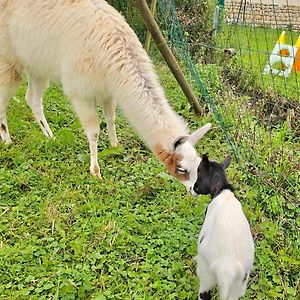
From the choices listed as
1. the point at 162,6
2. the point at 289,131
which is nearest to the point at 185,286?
the point at 289,131

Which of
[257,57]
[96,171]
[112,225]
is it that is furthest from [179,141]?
[257,57]

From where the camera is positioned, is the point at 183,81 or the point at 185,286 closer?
the point at 185,286

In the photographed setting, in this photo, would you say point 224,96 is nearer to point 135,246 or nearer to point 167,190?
point 167,190

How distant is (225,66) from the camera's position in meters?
7.23

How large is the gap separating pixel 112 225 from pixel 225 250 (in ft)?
4.20

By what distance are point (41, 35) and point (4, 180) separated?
1.45 meters

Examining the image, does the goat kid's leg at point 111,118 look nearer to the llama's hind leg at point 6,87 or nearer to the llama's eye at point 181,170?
the llama's hind leg at point 6,87

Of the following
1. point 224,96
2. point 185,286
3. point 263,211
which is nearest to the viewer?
point 185,286

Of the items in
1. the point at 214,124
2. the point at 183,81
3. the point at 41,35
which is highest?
the point at 41,35

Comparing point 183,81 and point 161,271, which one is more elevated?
point 183,81

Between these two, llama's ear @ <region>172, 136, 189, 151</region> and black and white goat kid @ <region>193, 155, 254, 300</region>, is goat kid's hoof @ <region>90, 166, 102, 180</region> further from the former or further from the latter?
black and white goat kid @ <region>193, 155, 254, 300</region>

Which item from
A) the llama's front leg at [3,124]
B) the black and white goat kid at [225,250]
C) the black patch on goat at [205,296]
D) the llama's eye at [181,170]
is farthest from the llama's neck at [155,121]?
the llama's front leg at [3,124]

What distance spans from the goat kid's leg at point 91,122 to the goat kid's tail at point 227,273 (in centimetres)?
212

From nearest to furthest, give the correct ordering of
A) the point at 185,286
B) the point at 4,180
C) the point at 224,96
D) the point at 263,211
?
the point at 185,286
the point at 263,211
the point at 4,180
the point at 224,96
